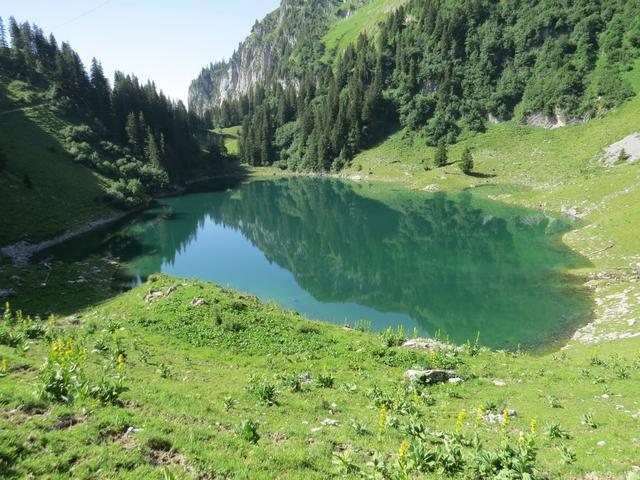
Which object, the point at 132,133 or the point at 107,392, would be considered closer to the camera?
the point at 107,392

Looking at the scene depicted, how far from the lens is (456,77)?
14388 centimetres

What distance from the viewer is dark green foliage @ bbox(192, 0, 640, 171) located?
115 metres

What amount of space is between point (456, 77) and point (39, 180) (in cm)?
13495

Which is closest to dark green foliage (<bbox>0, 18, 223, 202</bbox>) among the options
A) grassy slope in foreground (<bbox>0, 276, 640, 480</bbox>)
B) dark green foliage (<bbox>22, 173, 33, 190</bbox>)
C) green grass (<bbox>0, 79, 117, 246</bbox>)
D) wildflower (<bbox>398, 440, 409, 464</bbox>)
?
green grass (<bbox>0, 79, 117, 246</bbox>)

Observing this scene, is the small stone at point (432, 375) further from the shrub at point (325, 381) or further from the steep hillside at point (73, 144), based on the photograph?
the steep hillside at point (73, 144)

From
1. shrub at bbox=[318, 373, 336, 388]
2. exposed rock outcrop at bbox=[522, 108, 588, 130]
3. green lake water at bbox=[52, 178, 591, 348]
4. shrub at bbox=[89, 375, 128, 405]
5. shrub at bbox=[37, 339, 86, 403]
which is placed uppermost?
exposed rock outcrop at bbox=[522, 108, 588, 130]

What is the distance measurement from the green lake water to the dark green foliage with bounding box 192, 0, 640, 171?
50.4 m

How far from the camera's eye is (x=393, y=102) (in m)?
157

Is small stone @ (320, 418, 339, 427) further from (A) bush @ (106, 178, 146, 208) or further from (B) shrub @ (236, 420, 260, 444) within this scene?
(A) bush @ (106, 178, 146, 208)

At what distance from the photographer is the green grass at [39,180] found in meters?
63.1

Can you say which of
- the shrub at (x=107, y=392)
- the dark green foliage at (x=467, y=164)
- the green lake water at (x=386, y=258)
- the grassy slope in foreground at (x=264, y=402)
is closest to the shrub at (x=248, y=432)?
the grassy slope in foreground at (x=264, y=402)

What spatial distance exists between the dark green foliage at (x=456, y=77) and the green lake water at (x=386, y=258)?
50362 millimetres

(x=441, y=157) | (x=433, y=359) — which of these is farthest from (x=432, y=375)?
(x=441, y=157)

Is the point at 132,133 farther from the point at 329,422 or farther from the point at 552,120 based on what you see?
the point at 329,422
